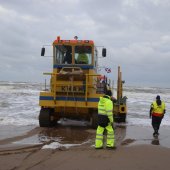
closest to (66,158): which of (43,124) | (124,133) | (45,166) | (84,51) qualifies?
(45,166)

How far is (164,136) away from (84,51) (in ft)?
14.9

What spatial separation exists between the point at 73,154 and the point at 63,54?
6.73m

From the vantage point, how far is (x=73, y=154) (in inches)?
315

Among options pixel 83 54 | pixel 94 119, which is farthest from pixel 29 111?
pixel 94 119

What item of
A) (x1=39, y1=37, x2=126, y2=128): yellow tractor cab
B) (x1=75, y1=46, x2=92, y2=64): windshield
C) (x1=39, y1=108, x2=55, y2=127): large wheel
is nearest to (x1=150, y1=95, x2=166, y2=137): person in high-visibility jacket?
(x1=39, y1=37, x2=126, y2=128): yellow tractor cab

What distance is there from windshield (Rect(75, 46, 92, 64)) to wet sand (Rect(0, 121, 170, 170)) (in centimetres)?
351

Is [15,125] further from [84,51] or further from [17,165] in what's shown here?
[17,165]

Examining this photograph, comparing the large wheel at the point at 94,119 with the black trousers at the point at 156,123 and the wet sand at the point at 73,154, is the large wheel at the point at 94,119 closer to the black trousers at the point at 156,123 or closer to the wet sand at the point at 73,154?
the wet sand at the point at 73,154

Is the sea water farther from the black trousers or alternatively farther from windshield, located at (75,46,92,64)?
the black trousers

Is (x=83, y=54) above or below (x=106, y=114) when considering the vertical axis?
above

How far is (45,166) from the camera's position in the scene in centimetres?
700

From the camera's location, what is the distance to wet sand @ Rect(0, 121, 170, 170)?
23.1 feet

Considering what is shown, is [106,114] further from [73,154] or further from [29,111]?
[29,111]

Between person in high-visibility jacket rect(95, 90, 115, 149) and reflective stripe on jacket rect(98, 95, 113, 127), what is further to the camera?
reflective stripe on jacket rect(98, 95, 113, 127)
